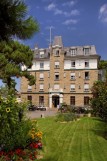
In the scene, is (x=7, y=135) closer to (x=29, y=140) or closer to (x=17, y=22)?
(x=29, y=140)

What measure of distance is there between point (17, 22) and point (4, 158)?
5.24 m

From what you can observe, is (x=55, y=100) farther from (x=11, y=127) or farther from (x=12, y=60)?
(x=11, y=127)

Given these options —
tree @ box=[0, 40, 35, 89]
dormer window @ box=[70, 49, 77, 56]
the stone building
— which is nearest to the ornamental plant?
tree @ box=[0, 40, 35, 89]

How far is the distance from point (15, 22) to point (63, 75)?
220 ft

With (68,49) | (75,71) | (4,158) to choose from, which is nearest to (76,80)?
(75,71)

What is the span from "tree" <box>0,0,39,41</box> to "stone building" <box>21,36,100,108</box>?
6468 cm

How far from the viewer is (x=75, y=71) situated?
72812 mm

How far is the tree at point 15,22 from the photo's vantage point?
19.3ft

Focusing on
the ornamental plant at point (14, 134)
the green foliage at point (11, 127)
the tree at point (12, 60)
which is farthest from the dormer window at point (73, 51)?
the green foliage at point (11, 127)

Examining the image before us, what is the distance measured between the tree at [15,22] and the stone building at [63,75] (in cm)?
6468

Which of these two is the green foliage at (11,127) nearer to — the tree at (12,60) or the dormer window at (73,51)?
the tree at (12,60)

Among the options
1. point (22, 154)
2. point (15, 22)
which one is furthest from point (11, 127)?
point (15, 22)

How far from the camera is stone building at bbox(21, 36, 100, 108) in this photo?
71312 millimetres

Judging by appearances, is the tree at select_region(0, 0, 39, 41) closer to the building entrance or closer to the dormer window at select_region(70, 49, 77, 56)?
the building entrance
